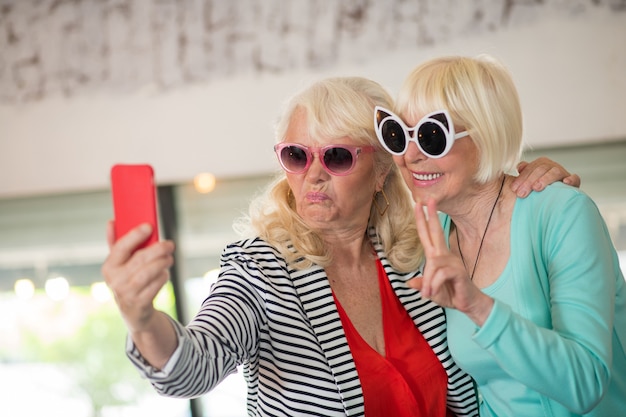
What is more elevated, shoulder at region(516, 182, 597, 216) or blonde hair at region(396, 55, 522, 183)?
blonde hair at region(396, 55, 522, 183)

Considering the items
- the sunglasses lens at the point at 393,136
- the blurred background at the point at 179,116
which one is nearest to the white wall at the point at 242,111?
the blurred background at the point at 179,116

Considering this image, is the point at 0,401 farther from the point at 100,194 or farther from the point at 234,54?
the point at 234,54

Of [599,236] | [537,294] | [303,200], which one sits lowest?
[537,294]

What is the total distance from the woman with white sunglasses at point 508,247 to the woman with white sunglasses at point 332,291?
10 centimetres

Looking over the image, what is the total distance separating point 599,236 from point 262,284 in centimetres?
67

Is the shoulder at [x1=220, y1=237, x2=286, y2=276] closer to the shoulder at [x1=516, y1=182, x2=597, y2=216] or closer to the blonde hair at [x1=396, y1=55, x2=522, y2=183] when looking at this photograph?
the blonde hair at [x1=396, y1=55, x2=522, y2=183]

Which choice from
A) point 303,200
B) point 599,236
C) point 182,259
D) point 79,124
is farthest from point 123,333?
point 599,236

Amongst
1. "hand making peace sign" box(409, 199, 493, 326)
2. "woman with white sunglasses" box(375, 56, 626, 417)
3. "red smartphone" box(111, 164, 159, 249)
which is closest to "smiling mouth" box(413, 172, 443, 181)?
"woman with white sunglasses" box(375, 56, 626, 417)

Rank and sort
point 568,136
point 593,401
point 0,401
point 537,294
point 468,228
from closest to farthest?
1. point 593,401
2. point 537,294
3. point 468,228
4. point 568,136
5. point 0,401

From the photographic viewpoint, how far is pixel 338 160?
5.65 feet

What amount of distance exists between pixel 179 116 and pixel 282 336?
6.34 ft

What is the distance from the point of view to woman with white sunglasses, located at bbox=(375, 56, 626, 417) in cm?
132

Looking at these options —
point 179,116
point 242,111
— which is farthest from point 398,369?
point 179,116

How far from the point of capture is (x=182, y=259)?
348 cm
